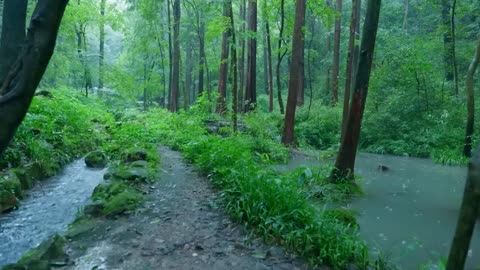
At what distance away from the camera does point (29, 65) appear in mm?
2670

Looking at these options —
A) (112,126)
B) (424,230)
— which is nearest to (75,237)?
(424,230)

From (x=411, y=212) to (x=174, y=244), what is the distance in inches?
189

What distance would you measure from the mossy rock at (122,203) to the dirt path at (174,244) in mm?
176

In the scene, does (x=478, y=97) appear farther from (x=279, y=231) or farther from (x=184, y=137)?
(x=279, y=231)

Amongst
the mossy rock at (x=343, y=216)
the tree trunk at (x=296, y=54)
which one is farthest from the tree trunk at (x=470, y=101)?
the mossy rock at (x=343, y=216)

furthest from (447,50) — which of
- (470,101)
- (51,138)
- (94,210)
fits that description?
(94,210)

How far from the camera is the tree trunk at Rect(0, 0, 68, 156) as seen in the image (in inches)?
104

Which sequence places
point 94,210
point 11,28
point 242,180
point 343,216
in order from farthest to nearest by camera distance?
point 11,28 < point 242,180 < point 94,210 < point 343,216

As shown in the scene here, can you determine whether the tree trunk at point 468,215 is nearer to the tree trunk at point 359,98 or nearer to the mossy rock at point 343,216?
the mossy rock at point 343,216

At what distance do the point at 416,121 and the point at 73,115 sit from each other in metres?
14.7

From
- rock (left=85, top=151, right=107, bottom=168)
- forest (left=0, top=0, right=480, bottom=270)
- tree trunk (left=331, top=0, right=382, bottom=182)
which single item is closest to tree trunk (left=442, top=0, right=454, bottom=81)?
forest (left=0, top=0, right=480, bottom=270)

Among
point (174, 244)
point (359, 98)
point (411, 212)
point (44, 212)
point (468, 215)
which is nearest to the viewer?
point (468, 215)

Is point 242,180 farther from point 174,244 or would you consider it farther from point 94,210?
point 94,210

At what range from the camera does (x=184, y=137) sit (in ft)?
39.6
